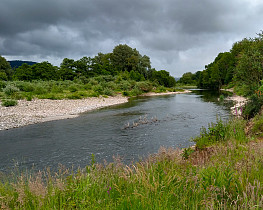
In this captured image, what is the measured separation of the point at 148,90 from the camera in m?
65.7

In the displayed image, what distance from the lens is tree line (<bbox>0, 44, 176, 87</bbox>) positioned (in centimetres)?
5962

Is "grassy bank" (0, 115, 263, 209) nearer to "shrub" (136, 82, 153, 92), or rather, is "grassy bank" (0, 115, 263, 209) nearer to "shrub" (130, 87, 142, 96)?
"shrub" (130, 87, 142, 96)

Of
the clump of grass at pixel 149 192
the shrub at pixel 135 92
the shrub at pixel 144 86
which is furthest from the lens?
the shrub at pixel 144 86

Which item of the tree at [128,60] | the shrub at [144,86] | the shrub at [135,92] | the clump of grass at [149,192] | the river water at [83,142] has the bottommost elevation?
the river water at [83,142]

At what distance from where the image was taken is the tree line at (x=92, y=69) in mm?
59625

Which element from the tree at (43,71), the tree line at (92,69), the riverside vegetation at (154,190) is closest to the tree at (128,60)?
the tree line at (92,69)

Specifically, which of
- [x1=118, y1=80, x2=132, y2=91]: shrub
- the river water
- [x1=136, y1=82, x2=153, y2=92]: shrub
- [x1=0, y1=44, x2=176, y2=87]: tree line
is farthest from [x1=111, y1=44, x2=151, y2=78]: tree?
the river water

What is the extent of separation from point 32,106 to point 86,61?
167ft

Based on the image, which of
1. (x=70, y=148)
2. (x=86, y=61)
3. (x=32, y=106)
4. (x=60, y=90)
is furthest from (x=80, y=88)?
(x=70, y=148)

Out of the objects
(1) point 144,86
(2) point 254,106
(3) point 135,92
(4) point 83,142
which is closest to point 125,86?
(3) point 135,92

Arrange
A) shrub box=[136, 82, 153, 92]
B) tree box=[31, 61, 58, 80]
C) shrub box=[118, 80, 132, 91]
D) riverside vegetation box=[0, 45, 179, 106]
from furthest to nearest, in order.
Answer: shrub box=[136, 82, 153, 92] < shrub box=[118, 80, 132, 91] < tree box=[31, 61, 58, 80] < riverside vegetation box=[0, 45, 179, 106]

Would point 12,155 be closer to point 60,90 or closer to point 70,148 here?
point 70,148

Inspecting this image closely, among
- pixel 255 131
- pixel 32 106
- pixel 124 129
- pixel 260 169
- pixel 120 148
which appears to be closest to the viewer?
pixel 260 169

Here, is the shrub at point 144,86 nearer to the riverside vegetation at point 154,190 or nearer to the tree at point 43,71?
the tree at point 43,71
